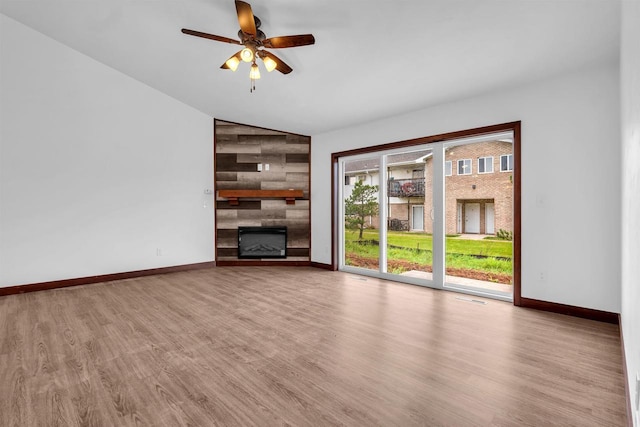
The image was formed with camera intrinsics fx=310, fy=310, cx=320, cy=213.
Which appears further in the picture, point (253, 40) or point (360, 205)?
point (360, 205)

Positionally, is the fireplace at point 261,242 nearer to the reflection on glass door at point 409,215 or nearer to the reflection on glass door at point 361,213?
the reflection on glass door at point 361,213

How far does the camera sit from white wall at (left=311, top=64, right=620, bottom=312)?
3107 millimetres

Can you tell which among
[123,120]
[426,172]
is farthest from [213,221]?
[426,172]

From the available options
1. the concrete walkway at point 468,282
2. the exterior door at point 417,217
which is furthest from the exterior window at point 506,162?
the concrete walkway at point 468,282

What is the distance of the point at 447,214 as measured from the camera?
14.8ft

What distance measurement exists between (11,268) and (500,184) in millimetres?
6736

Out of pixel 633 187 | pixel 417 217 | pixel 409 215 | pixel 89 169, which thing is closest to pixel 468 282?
pixel 417 217

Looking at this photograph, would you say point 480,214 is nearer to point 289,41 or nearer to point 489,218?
point 489,218

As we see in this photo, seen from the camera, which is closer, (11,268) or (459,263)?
(11,268)

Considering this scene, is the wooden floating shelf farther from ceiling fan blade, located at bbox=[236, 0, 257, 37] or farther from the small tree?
ceiling fan blade, located at bbox=[236, 0, 257, 37]

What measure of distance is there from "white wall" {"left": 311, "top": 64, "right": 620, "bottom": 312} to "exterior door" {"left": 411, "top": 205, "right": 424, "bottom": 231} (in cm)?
138

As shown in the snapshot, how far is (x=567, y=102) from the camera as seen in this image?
335 cm

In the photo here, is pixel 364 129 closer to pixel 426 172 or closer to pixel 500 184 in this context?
pixel 426 172

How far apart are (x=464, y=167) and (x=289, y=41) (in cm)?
296
